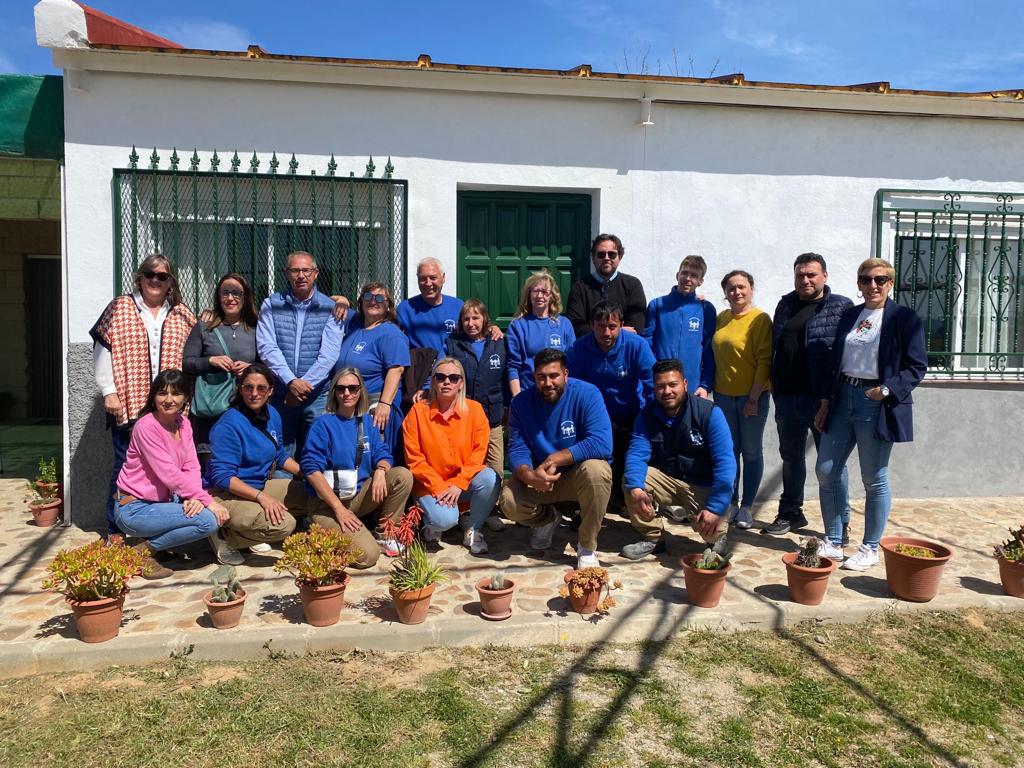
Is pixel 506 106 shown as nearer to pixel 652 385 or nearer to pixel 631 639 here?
pixel 652 385

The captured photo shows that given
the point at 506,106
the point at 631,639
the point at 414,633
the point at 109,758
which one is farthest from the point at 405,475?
the point at 506,106

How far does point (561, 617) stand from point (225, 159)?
4274 millimetres

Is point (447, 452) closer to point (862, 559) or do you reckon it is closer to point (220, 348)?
point (220, 348)

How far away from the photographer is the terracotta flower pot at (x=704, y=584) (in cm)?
400

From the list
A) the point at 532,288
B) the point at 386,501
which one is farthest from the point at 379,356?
the point at 532,288

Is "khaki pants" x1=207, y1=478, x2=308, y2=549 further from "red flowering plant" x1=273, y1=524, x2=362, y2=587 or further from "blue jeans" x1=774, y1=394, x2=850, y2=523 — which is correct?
"blue jeans" x1=774, y1=394, x2=850, y2=523

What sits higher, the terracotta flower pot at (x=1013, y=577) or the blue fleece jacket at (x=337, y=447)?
the blue fleece jacket at (x=337, y=447)

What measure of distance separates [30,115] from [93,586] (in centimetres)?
383

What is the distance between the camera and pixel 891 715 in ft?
10.2

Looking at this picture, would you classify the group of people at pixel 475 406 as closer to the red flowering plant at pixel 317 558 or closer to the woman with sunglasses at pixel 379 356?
the woman with sunglasses at pixel 379 356

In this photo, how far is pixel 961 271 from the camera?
671 centimetres

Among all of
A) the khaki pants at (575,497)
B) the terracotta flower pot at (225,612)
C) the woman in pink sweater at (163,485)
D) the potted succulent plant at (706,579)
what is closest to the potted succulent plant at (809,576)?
the potted succulent plant at (706,579)

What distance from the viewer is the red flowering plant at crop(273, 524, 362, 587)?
3.71m

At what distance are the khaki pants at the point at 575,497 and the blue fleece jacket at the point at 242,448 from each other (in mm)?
1561
